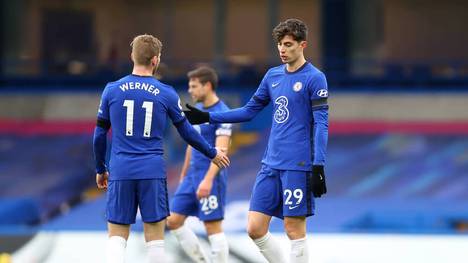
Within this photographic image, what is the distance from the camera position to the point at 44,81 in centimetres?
1795

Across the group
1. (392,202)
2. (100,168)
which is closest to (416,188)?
(392,202)

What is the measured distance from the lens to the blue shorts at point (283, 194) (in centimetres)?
688

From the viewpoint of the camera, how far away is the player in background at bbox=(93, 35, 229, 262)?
261 inches

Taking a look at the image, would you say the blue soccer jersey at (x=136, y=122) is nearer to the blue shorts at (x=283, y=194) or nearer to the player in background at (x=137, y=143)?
the player in background at (x=137, y=143)

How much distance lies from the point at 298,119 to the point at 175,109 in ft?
2.64

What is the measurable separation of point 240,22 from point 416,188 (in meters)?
4.37

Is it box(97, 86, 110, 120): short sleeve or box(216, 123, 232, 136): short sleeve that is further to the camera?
box(216, 123, 232, 136): short sleeve

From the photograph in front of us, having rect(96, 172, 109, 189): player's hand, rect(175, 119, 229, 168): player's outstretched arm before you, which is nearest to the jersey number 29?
rect(175, 119, 229, 168): player's outstretched arm

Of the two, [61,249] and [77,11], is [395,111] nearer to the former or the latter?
[77,11]

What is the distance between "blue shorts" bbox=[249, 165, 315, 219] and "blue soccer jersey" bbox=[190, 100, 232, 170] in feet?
4.36

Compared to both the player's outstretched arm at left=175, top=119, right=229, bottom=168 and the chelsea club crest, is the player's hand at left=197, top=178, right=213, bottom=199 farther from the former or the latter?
the chelsea club crest

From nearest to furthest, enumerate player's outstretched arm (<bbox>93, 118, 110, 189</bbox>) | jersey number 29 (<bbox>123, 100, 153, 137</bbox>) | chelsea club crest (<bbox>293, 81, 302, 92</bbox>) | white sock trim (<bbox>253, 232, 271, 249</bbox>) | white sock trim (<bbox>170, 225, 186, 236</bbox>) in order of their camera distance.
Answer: jersey number 29 (<bbox>123, 100, 153, 137</bbox>) < player's outstretched arm (<bbox>93, 118, 110, 189</bbox>) < chelsea club crest (<bbox>293, 81, 302, 92</bbox>) < white sock trim (<bbox>253, 232, 271, 249</bbox>) < white sock trim (<bbox>170, 225, 186, 236</bbox>)

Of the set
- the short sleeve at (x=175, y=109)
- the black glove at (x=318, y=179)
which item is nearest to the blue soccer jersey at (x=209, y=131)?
the short sleeve at (x=175, y=109)

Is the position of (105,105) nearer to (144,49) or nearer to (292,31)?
(144,49)
